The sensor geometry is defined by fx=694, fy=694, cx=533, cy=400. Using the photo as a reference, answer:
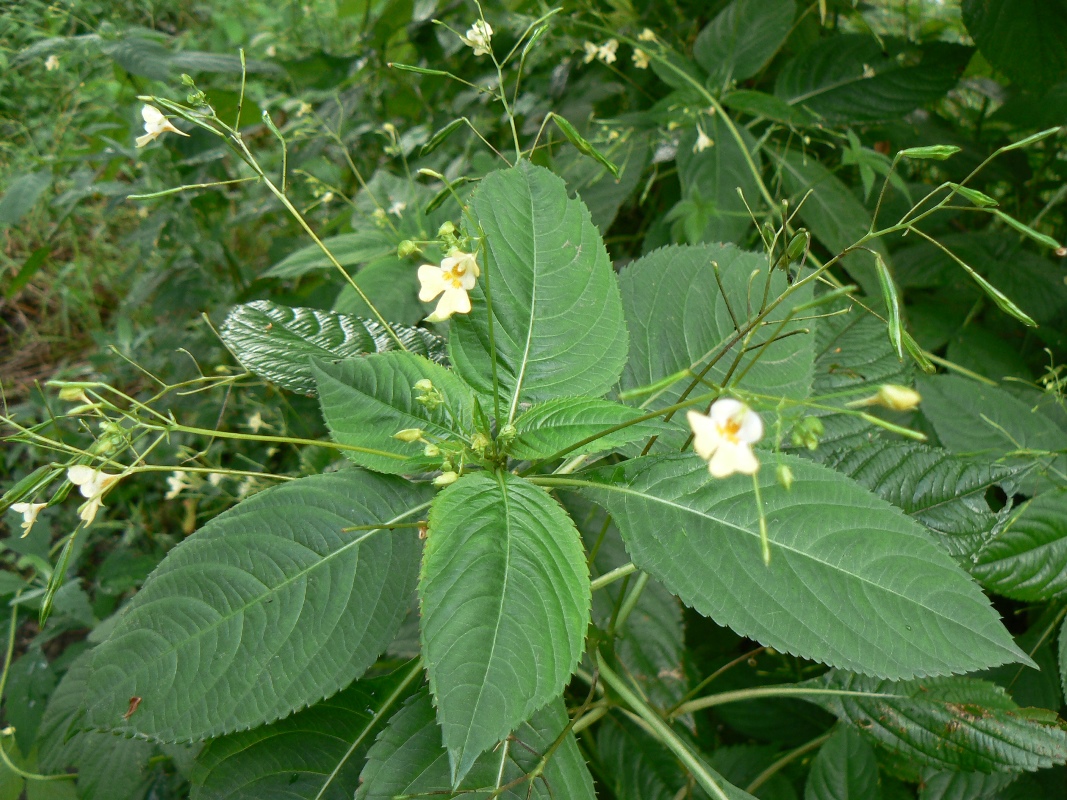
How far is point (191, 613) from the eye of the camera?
78cm

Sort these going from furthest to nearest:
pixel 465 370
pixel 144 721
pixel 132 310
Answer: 1. pixel 132 310
2. pixel 465 370
3. pixel 144 721

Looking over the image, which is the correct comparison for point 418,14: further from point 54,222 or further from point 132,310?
point 54,222

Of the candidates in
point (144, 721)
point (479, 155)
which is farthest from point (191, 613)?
point (479, 155)

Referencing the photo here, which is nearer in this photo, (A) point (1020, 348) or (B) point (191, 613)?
(B) point (191, 613)

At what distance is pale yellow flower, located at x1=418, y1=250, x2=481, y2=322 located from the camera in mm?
836

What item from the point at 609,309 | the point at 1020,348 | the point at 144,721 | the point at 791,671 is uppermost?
the point at 609,309

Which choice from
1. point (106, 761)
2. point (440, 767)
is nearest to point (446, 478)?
point (440, 767)

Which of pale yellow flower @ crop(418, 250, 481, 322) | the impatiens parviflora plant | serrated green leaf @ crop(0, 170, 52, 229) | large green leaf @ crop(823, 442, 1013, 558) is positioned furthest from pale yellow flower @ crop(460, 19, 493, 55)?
serrated green leaf @ crop(0, 170, 52, 229)

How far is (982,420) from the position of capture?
1.21 m

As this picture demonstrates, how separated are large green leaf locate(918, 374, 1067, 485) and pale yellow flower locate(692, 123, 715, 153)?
26.1 inches

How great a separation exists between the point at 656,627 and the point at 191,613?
0.77m

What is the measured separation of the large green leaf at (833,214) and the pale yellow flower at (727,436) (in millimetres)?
992

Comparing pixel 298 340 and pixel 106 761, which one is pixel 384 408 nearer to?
pixel 298 340

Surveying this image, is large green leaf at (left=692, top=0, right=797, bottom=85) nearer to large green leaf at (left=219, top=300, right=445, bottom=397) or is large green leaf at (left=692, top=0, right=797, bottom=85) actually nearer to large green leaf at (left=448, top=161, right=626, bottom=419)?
large green leaf at (left=448, top=161, right=626, bottom=419)
